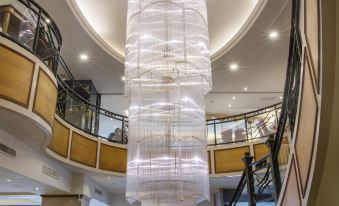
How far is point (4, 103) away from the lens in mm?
4418

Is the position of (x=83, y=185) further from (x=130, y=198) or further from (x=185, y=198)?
(x=185, y=198)

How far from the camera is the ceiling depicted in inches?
316

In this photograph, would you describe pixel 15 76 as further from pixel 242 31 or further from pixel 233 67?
pixel 233 67

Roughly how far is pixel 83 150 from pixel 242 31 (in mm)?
4924

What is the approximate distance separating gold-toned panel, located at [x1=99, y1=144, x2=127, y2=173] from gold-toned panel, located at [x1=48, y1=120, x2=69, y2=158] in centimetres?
154

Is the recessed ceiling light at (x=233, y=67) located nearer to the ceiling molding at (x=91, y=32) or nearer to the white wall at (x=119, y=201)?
the ceiling molding at (x=91, y=32)

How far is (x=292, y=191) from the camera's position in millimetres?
2838

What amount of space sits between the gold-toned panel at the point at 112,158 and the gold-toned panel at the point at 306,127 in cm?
690

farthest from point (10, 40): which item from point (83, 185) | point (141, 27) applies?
point (83, 185)

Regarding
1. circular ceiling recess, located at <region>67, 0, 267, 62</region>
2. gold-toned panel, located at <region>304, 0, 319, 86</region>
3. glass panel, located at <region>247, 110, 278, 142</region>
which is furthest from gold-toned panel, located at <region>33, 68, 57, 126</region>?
glass panel, located at <region>247, 110, 278, 142</region>

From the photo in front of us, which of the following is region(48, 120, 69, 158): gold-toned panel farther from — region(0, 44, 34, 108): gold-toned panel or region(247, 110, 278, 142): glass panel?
region(247, 110, 278, 142): glass panel

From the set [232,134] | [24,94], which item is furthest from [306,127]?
[232,134]

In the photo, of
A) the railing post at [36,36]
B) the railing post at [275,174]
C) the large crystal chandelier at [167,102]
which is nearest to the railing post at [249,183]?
the railing post at [275,174]

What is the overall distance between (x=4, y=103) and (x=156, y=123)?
2089 millimetres
